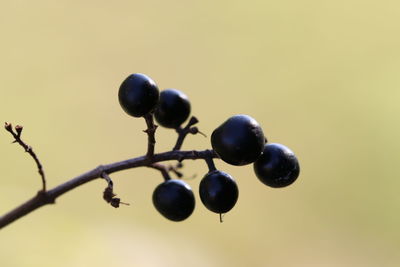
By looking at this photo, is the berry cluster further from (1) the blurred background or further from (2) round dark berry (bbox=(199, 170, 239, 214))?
(1) the blurred background

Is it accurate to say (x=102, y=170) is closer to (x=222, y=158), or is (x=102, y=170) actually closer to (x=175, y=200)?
(x=175, y=200)

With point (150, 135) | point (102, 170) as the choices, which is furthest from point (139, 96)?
point (102, 170)

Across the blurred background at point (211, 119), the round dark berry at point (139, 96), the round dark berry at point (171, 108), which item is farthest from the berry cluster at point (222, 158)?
the blurred background at point (211, 119)

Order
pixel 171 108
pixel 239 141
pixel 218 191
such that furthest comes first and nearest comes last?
pixel 171 108, pixel 218 191, pixel 239 141

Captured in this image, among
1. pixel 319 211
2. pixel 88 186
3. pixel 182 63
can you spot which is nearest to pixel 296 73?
pixel 182 63

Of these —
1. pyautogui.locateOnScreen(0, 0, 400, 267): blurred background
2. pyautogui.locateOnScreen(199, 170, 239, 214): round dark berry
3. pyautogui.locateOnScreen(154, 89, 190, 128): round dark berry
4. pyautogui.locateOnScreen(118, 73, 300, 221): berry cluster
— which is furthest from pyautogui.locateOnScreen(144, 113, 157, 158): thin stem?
pyautogui.locateOnScreen(0, 0, 400, 267): blurred background

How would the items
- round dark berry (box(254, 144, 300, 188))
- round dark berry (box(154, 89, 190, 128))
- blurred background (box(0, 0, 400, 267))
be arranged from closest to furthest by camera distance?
round dark berry (box(254, 144, 300, 188))
round dark berry (box(154, 89, 190, 128))
blurred background (box(0, 0, 400, 267))

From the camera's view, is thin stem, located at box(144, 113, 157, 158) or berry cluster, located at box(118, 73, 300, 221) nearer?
berry cluster, located at box(118, 73, 300, 221)
